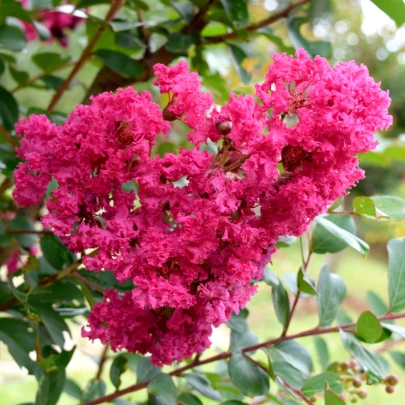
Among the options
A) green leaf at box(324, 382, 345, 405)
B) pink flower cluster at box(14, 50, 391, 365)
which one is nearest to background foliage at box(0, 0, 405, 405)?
green leaf at box(324, 382, 345, 405)

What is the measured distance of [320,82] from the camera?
1.41ft

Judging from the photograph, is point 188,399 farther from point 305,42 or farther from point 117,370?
point 305,42

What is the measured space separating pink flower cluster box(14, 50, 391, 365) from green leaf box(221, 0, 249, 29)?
0.24 metres

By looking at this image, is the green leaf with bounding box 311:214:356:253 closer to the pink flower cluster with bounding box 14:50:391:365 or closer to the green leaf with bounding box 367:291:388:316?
the pink flower cluster with bounding box 14:50:391:365

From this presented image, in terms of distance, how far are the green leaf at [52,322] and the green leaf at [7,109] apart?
294 millimetres

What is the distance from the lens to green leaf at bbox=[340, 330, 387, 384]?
588 millimetres

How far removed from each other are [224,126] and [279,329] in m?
3.14

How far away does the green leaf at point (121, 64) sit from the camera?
732mm

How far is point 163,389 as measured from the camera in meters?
0.57

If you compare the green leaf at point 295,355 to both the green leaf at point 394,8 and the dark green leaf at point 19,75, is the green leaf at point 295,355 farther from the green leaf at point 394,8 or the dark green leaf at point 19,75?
the dark green leaf at point 19,75

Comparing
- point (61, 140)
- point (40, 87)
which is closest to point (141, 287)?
point (61, 140)

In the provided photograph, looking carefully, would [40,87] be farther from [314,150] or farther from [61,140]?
[314,150]

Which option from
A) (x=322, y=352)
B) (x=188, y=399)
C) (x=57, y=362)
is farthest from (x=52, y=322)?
(x=322, y=352)

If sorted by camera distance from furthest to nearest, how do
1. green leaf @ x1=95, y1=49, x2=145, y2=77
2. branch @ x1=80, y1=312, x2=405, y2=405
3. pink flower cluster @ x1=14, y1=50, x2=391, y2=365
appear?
green leaf @ x1=95, y1=49, x2=145, y2=77 → branch @ x1=80, y1=312, x2=405, y2=405 → pink flower cluster @ x1=14, y1=50, x2=391, y2=365
